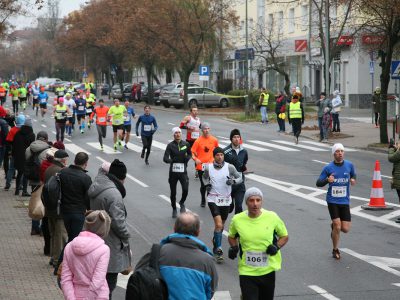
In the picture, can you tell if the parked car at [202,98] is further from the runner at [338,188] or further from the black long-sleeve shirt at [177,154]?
the runner at [338,188]

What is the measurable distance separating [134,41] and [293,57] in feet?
40.2

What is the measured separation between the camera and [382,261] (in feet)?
41.8

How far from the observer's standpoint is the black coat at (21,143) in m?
18.9

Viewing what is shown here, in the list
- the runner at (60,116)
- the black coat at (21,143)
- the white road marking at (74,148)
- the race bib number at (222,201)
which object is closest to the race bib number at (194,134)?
the black coat at (21,143)

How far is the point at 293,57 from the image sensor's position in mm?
65375

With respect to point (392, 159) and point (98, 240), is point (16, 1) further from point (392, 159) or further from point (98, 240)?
point (98, 240)

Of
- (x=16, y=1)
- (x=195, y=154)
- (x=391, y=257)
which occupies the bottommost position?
(x=391, y=257)

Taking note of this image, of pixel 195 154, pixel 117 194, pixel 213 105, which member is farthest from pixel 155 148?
pixel 213 105

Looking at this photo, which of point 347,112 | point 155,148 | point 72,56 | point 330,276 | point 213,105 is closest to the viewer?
point 330,276

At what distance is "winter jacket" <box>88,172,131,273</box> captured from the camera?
8703mm

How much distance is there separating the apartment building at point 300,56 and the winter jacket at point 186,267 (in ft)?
131

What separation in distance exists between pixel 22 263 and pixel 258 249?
5.04 m

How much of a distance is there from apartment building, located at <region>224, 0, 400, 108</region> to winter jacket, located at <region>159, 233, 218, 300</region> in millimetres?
39816

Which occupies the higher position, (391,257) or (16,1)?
(16,1)
